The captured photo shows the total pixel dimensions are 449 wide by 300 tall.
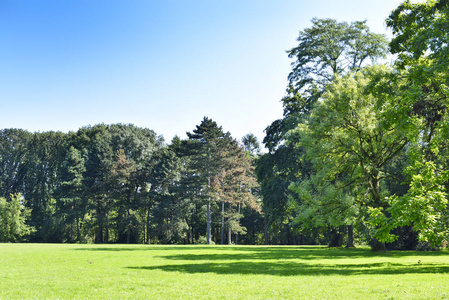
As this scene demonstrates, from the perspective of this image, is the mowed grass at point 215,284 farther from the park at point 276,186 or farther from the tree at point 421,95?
the tree at point 421,95

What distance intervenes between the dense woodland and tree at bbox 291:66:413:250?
Result: 0.26 ft

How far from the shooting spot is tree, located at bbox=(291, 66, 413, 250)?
809 inches

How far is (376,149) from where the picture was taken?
856 inches

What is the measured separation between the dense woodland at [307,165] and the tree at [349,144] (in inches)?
3.1

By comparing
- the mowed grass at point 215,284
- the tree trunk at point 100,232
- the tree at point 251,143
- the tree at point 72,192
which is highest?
the tree at point 251,143

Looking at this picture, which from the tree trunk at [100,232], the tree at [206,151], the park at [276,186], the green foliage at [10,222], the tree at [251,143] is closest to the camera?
the park at [276,186]

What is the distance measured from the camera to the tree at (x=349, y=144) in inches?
809

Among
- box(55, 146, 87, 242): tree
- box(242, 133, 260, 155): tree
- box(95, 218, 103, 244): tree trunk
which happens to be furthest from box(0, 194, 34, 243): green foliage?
box(242, 133, 260, 155): tree

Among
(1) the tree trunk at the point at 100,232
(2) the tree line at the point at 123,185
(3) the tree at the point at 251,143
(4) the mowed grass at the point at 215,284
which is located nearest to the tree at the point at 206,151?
(2) the tree line at the point at 123,185

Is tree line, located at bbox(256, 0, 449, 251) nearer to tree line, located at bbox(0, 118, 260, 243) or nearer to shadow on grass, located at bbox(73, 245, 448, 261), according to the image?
shadow on grass, located at bbox(73, 245, 448, 261)

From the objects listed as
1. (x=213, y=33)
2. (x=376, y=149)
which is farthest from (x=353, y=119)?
(x=213, y=33)

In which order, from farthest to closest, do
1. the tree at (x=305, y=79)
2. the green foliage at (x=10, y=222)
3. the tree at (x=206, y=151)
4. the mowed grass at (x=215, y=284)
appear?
the green foliage at (x=10, y=222) → the tree at (x=206, y=151) → the tree at (x=305, y=79) → the mowed grass at (x=215, y=284)

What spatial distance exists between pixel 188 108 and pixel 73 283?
990 inches

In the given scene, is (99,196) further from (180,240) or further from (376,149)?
(376,149)
